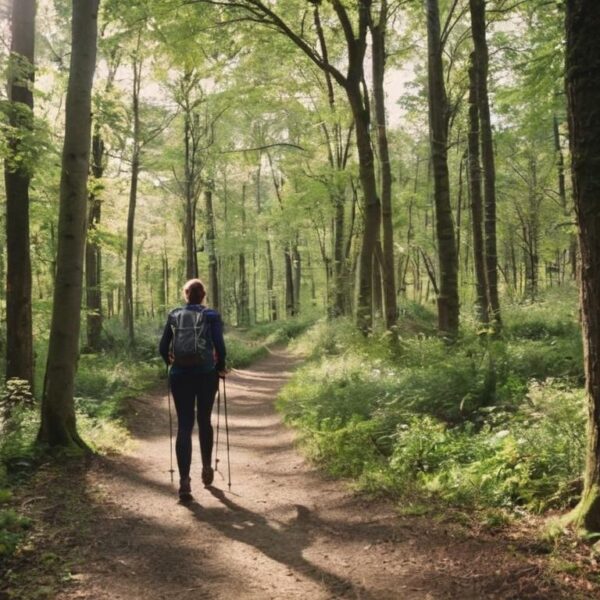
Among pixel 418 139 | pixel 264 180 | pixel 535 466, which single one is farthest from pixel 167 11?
pixel 264 180

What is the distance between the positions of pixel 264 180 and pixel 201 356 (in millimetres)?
38766

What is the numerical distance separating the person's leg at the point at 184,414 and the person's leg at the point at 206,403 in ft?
0.32

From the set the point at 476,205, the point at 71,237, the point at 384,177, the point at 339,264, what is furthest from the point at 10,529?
the point at 339,264

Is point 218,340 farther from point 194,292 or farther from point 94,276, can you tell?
point 94,276

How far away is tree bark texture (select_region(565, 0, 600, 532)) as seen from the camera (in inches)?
138

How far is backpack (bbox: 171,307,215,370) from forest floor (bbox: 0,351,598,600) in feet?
4.89

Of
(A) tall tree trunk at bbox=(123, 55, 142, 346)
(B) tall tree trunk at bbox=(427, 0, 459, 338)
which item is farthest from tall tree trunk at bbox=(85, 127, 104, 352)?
(B) tall tree trunk at bbox=(427, 0, 459, 338)

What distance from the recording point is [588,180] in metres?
3.59

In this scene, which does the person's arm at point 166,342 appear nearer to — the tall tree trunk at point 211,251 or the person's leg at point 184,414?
the person's leg at point 184,414

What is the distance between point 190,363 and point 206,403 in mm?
509

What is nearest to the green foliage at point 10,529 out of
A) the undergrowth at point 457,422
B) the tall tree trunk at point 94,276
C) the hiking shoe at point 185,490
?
the hiking shoe at point 185,490

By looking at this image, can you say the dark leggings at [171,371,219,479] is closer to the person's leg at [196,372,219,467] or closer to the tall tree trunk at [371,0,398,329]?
the person's leg at [196,372,219,467]

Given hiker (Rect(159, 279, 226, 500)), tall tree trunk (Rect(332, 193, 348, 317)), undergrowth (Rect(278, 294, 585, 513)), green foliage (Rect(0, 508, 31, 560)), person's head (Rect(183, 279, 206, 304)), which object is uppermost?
tall tree trunk (Rect(332, 193, 348, 317))

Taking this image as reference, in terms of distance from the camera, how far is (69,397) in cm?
687
